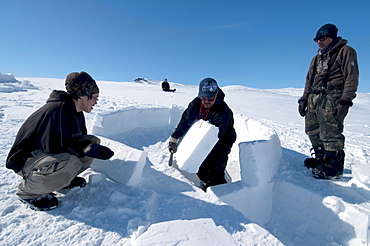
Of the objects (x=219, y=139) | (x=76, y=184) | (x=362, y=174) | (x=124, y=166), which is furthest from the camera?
(x=219, y=139)

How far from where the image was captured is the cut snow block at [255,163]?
241 centimetres

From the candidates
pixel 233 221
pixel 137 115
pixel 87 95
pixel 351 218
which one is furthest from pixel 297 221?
pixel 137 115

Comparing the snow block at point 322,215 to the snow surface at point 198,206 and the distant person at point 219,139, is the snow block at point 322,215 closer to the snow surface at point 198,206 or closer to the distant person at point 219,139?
the snow surface at point 198,206

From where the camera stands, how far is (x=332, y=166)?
2.65 m

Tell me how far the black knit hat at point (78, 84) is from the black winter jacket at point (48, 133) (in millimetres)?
148

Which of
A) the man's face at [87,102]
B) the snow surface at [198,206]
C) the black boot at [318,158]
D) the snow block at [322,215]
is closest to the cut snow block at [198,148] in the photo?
the snow surface at [198,206]

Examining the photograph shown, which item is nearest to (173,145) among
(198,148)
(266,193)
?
(198,148)

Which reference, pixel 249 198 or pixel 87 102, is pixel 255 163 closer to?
pixel 249 198

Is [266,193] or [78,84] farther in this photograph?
[266,193]

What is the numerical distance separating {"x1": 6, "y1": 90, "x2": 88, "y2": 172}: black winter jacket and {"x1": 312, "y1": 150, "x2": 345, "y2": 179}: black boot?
288 centimetres

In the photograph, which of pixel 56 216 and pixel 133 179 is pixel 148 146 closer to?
pixel 133 179

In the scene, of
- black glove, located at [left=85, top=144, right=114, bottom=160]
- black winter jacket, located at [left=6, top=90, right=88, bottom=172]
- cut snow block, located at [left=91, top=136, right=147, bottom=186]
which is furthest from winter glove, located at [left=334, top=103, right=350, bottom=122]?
black winter jacket, located at [left=6, top=90, right=88, bottom=172]

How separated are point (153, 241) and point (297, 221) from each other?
202 cm

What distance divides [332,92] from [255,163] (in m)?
1.33
